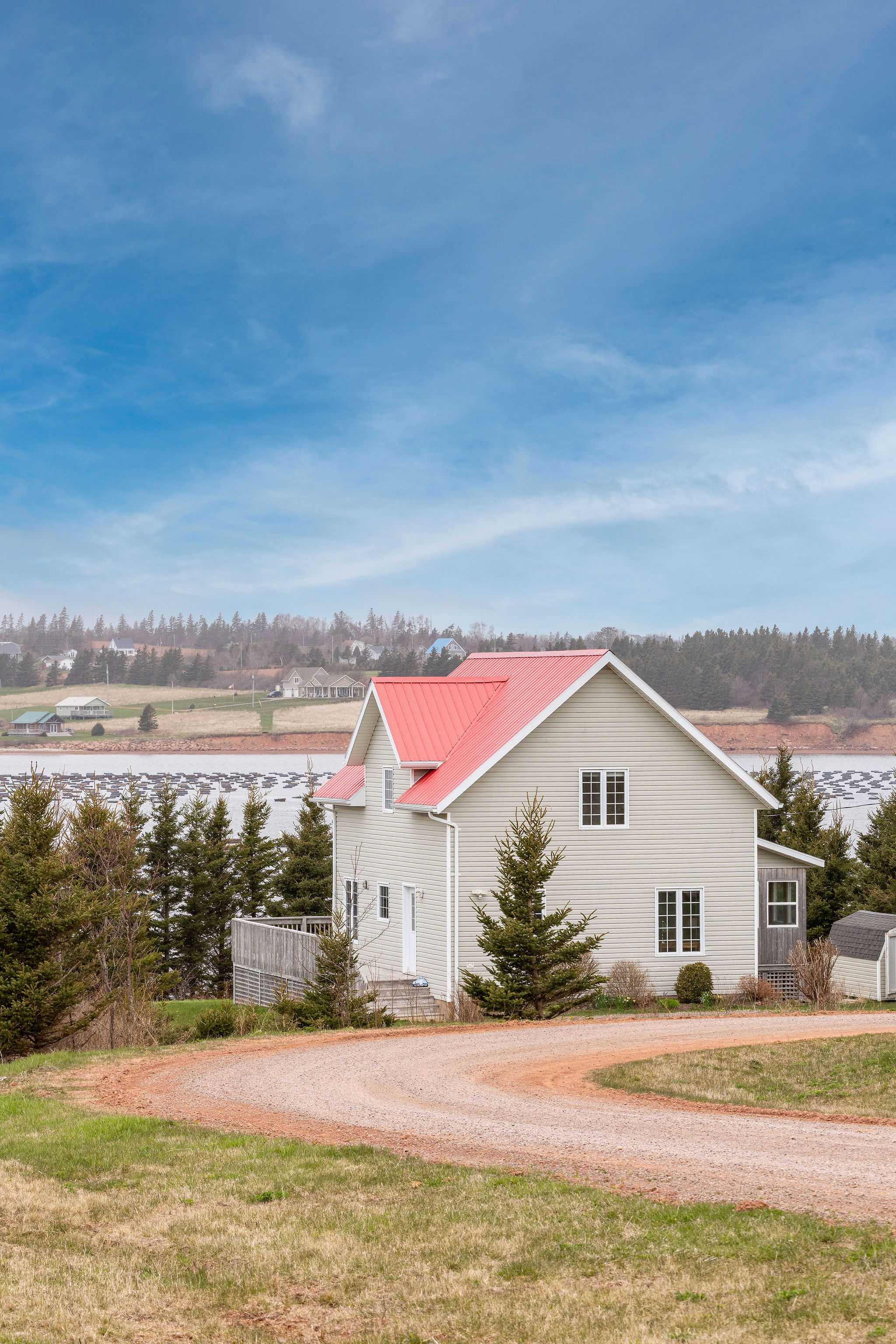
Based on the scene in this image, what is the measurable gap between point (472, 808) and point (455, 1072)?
12424 mm

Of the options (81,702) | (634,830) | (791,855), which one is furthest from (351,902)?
(81,702)

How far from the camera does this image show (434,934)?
30.6 metres

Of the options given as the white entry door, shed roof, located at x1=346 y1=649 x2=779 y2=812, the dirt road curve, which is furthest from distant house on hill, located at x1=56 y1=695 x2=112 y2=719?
the dirt road curve

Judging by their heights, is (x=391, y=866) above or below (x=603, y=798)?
below

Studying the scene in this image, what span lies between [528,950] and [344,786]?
11.8 metres

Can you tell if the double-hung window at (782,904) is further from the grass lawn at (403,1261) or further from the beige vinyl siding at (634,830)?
the grass lawn at (403,1261)

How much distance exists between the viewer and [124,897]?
29906mm

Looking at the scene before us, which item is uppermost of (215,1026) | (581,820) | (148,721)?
(148,721)

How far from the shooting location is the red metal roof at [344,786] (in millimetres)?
35562

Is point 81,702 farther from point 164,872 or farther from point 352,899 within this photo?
point 352,899

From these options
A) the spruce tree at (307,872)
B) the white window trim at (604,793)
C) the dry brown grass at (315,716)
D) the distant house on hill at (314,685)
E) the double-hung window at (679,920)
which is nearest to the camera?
the white window trim at (604,793)

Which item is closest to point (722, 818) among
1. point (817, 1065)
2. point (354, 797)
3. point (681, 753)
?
point (681, 753)

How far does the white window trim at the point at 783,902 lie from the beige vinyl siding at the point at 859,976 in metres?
2.62

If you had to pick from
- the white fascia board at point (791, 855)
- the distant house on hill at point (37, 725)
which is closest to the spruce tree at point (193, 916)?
the white fascia board at point (791, 855)
